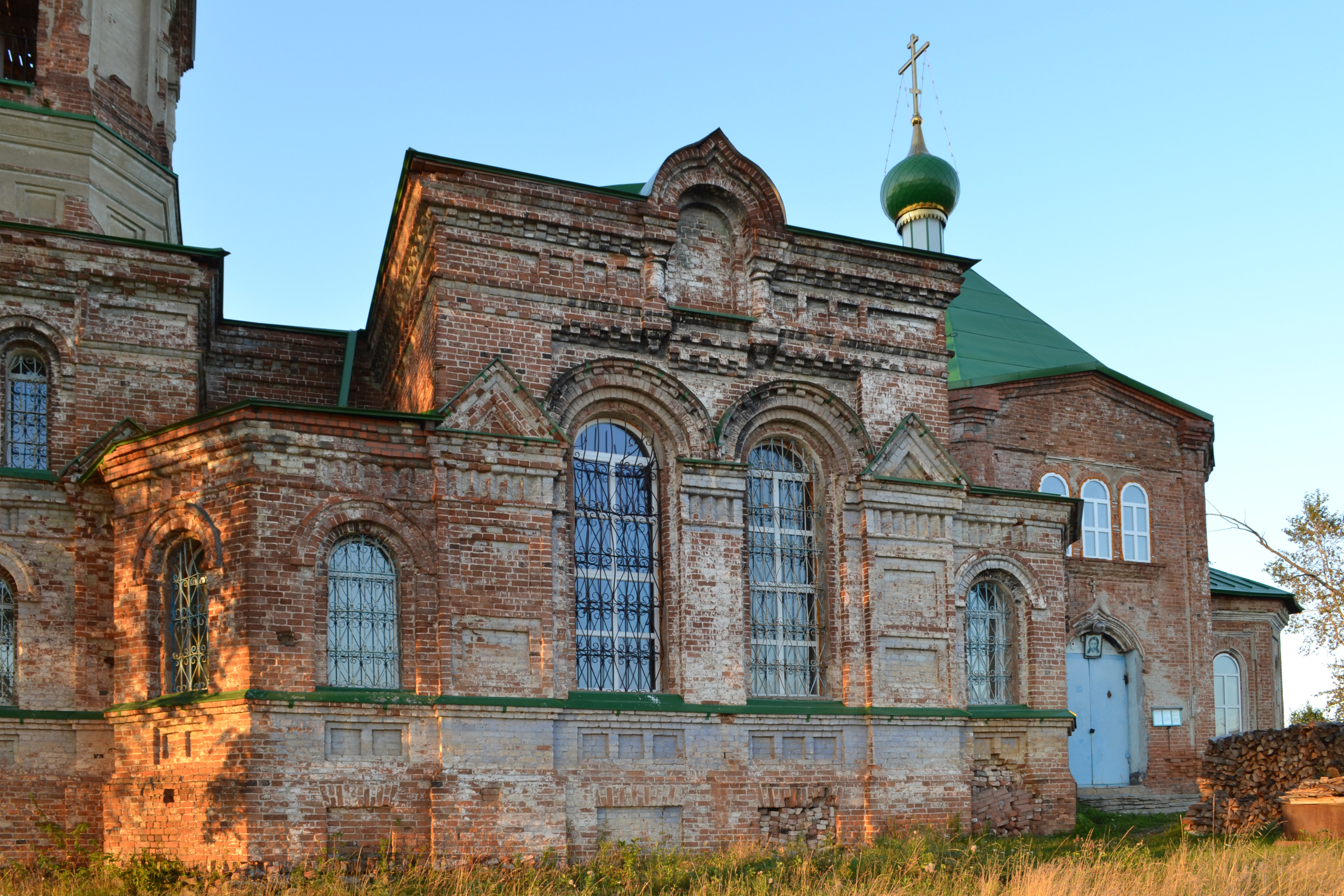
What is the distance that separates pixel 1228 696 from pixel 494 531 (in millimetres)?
14068

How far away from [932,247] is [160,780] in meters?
18.0

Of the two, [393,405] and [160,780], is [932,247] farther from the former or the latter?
[160,780]

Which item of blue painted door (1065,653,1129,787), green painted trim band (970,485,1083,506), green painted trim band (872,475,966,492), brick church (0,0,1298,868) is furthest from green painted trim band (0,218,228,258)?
blue painted door (1065,653,1129,787)

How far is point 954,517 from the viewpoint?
15.4 meters

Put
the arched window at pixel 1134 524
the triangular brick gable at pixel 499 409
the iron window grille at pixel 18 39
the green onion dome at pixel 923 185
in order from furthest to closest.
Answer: the green onion dome at pixel 923 185 < the arched window at pixel 1134 524 < the iron window grille at pixel 18 39 < the triangular brick gable at pixel 499 409

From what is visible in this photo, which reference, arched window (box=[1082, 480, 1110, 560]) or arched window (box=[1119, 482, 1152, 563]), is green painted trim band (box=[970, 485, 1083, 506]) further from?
arched window (box=[1119, 482, 1152, 563])

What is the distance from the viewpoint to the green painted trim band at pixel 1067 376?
765 inches

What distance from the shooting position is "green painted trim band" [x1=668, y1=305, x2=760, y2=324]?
14.3 meters

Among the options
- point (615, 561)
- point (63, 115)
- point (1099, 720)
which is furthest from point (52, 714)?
point (1099, 720)

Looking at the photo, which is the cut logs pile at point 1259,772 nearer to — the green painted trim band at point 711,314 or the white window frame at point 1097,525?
the white window frame at point 1097,525

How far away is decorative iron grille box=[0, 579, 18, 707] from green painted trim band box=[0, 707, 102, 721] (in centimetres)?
16

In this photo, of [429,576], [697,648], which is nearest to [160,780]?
[429,576]

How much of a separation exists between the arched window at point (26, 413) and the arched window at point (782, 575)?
7274 millimetres

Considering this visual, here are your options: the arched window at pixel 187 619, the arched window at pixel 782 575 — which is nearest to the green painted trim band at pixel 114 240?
the arched window at pixel 187 619
